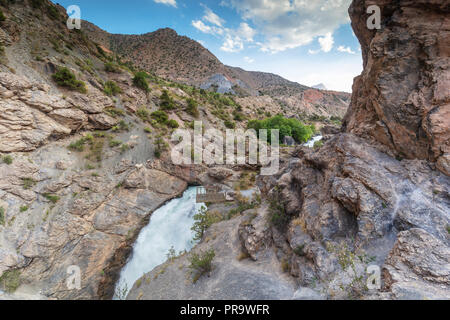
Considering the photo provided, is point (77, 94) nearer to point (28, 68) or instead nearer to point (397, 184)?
point (28, 68)

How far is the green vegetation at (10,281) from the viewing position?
30.5ft

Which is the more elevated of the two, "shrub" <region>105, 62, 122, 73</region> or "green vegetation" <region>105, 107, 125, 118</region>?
"shrub" <region>105, 62, 122, 73</region>

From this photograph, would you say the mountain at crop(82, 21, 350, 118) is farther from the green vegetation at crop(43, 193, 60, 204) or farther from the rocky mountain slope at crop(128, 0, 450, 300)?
the green vegetation at crop(43, 193, 60, 204)

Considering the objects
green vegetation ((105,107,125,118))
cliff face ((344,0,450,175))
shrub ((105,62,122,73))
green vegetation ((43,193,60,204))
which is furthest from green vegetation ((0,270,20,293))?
shrub ((105,62,122,73))

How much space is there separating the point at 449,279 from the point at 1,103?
2329 centimetres

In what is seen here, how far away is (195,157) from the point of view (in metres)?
22.1

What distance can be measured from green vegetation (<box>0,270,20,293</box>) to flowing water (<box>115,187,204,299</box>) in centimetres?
492

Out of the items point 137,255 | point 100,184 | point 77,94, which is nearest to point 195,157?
point 100,184

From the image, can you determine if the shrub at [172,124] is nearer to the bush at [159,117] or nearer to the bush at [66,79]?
the bush at [159,117]

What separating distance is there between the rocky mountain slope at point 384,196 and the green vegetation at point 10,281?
6751mm

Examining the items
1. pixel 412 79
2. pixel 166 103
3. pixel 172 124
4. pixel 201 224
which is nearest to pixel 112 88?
pixel 166 103

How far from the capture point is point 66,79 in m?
17.7

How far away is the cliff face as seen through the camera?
6.02 m
